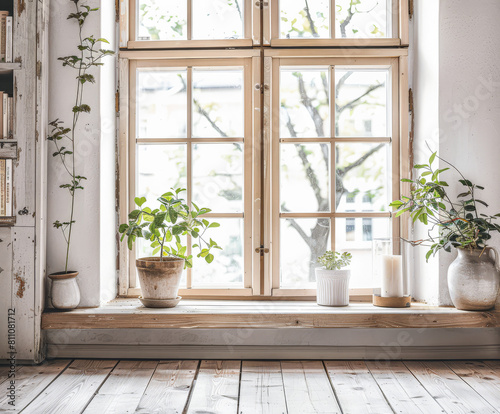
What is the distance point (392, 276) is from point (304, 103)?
3.61ft

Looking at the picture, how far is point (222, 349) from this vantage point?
8.40 feet

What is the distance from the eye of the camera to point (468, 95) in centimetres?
260

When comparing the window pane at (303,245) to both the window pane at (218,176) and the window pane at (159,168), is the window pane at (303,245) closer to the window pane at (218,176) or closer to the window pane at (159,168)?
the window pane at (218,176)

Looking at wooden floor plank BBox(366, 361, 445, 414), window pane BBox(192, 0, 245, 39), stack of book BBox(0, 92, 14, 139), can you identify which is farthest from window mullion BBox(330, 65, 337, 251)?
stack of book BBox(0, 92, 14, 139)

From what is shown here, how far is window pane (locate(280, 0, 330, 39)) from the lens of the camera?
2.88 m

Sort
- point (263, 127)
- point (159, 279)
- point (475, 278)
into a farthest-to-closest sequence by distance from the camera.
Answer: point (263, 127), point (159, 279), point (475, 278)

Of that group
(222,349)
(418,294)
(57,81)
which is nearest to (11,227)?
(57,81)

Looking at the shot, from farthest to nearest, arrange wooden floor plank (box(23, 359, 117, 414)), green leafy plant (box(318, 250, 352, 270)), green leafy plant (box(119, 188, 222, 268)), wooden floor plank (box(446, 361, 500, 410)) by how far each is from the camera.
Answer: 1. green leafy plant (box(318, 250, 352, 270))
2. green leafy plant (box(119, 188, 222, 268))
3. wooden floor plank (box(446, 361, 500, 410))
4. wooden floor plank (box(23, 359, 117, 414))

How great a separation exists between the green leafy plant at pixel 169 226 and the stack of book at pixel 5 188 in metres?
0.55

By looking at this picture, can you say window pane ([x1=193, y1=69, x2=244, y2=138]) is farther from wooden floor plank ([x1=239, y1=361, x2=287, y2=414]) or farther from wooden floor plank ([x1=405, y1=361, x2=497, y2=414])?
wooden floor plank ([x1=405, y1=361, x2=497, y2=414])

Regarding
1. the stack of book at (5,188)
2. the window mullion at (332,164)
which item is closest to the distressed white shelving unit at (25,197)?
the stack of book at (5,188)

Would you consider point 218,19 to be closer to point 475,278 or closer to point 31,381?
point 475,278

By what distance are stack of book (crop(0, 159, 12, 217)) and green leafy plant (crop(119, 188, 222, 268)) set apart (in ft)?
1.82

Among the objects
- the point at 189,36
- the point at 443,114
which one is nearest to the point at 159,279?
the point at 189,36
